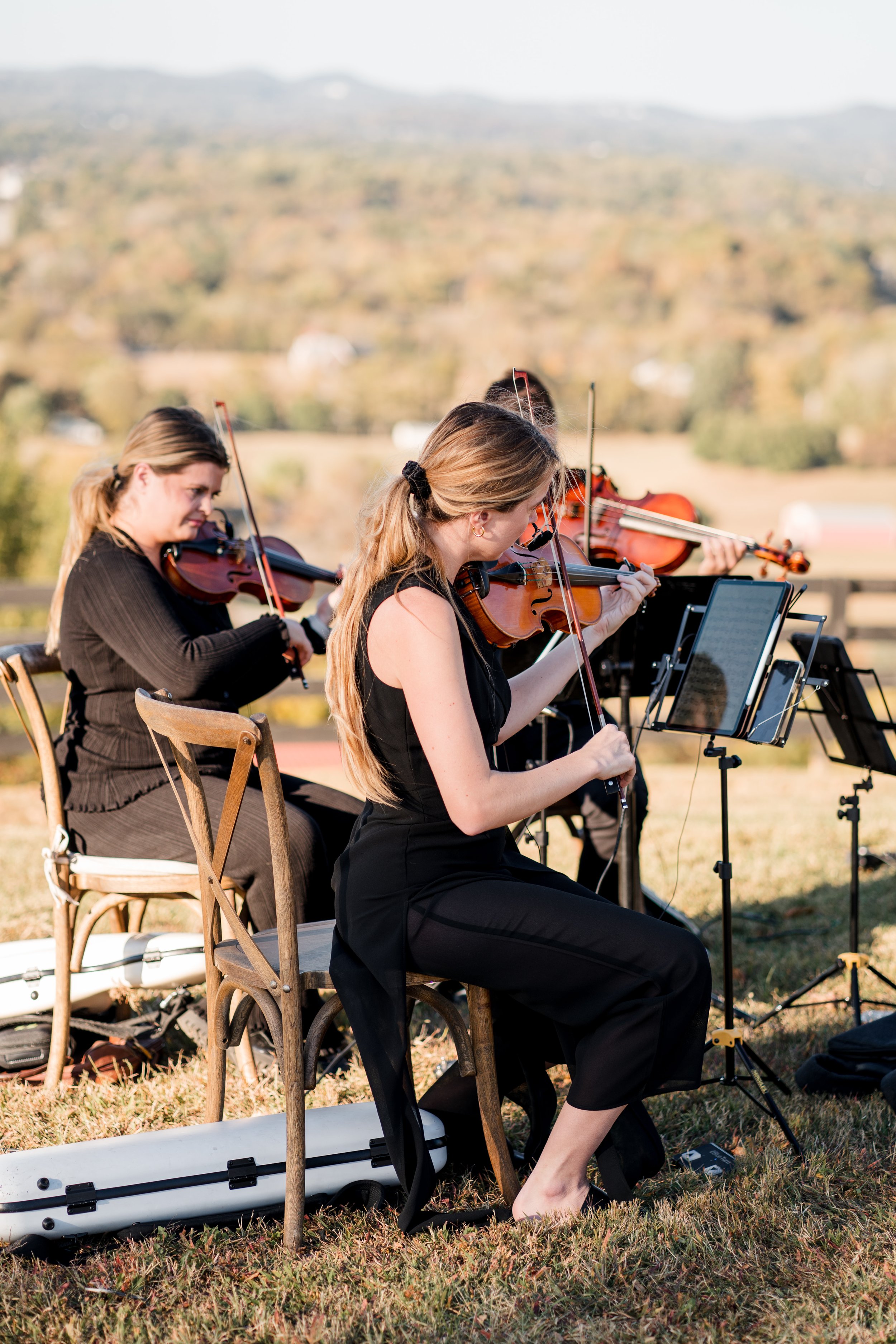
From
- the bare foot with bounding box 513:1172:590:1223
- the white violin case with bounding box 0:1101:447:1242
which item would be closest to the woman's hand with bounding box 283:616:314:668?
the white violin case with bounding box 0:1101:447:1242

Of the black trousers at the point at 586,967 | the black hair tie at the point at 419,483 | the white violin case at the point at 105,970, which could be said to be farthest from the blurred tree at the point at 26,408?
the black trousers at the point at 586,967

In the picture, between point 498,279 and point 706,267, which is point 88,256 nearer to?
point 498,279

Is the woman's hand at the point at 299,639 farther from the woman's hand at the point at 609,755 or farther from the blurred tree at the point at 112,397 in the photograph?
the blurred tree at the point at 112,397

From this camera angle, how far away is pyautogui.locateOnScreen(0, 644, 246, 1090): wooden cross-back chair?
296cm

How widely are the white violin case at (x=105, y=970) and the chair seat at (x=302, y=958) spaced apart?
0.51 meters

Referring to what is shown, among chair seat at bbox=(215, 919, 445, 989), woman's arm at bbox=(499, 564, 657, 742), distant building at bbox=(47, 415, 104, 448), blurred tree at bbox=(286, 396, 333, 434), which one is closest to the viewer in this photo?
chair seat at bbox=(215, 919, 445, 989)

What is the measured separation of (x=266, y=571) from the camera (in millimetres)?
3592

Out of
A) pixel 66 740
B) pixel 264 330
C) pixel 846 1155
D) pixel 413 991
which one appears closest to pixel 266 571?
pixel 66 740

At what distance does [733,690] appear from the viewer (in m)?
2.71

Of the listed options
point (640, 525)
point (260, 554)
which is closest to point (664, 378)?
point (640, 525)

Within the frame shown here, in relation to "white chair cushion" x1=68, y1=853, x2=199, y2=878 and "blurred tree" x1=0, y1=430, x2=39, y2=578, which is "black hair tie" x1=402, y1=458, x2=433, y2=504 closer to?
"white chair cushion" x1=68, y1=853, x2=199, y2=878

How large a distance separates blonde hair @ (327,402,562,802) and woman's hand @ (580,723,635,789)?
386 millimetres

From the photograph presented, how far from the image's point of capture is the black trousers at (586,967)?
2.22m

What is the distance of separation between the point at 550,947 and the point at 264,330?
171ft
